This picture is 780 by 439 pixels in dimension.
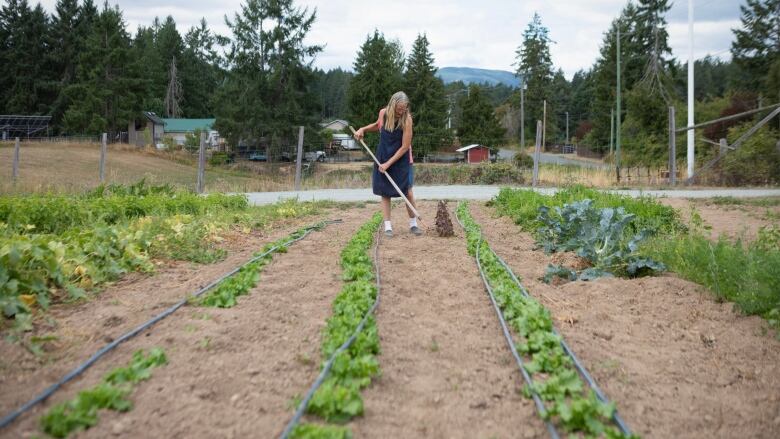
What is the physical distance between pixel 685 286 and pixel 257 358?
11.7ft

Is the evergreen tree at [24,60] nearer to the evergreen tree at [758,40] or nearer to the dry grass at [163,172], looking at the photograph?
the dry grass at [163,172]

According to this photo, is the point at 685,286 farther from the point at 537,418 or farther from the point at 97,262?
the point at 97,262

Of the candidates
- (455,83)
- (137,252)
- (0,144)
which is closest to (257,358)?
(137,252)

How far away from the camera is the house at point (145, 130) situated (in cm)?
5069

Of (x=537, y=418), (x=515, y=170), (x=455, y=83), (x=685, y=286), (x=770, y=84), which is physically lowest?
(x=537, y=418)

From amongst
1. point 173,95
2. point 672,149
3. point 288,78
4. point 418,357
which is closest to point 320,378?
point 418,357

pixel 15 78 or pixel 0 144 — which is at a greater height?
pixel 15 78

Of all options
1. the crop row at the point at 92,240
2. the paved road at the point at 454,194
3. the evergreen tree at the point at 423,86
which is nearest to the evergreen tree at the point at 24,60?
the evergreen tree at the point at 423,86

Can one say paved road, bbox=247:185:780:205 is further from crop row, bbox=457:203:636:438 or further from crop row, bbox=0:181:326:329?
crop row, bbox=457:203:636:438

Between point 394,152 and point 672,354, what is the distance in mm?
4935

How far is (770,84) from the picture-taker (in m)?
33.4

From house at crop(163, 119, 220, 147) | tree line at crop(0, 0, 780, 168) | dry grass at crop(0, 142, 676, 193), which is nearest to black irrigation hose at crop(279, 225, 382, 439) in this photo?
dry grass at crop(0, 142, 676, 193)

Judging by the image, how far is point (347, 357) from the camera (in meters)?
3.15

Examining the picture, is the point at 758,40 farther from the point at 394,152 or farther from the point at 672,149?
the point at 394,152
